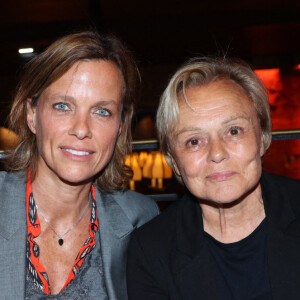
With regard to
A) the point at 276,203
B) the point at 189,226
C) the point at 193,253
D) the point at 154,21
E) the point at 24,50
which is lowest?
the point at 193,253

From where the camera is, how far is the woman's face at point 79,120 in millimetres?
1954

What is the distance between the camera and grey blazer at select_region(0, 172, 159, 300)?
6.18ft

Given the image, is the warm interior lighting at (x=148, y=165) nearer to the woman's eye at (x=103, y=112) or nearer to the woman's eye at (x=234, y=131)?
the woman's eye at (x=103, y=112)

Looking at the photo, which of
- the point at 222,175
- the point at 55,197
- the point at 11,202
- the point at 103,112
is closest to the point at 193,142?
the point at 222,175

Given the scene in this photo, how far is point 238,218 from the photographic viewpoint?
198cm

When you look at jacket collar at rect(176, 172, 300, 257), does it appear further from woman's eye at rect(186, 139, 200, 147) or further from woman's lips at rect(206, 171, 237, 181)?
woman's eye at rect(186, 139, 200, 147)

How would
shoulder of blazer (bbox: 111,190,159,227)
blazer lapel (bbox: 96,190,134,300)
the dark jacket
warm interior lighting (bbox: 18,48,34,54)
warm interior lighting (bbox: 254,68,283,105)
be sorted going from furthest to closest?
warm interior lighting (bbox: 254,68,283,105) < warm interior lighting (bbox: 18,48,34,54) < shoulder of blazer (bbox: 111,190,159,227) < blazer lapel (bbox: 96,190,134,300) < the dark jacket

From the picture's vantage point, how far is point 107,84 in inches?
80.0

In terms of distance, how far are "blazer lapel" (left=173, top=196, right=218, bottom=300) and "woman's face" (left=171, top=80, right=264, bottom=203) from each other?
21cm

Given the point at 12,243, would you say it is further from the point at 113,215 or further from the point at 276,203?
the point at 276,203

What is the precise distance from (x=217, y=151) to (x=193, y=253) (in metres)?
0.48

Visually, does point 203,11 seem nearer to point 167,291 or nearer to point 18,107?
point 18,107

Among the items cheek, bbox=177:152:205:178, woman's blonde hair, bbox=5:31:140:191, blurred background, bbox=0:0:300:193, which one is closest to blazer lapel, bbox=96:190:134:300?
woman's blonde hair, bbox=5:31:140:191

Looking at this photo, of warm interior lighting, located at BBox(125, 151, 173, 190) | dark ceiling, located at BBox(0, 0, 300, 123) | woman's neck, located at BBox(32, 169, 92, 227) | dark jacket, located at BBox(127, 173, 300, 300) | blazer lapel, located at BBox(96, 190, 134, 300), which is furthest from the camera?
warm interior lighting, located at BBox(125, 151, 173, 190)
